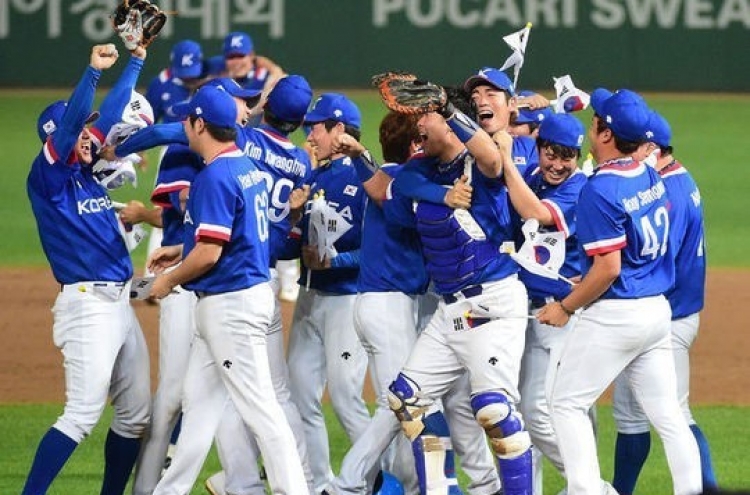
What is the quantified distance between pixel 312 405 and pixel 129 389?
1061 millimetres

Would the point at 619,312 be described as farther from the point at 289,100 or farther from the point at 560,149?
the point at 289,100

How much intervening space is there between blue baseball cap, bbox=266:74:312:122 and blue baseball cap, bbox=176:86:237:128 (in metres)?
0.81

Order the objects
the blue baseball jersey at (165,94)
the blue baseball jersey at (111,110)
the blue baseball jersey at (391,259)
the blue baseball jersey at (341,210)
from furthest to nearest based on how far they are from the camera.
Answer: the blue baseball jersey at (165,94) → the blue baseball jersey at (341,210) → the blue baseball jersey at (391,259) → the blue baseball jersey at (111,110)

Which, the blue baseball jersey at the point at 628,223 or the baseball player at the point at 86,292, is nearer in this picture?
the blue baseball jersey at the point at 628,223

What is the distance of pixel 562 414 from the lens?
23.1 feet

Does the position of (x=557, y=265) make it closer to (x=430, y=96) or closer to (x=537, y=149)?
(x=537, y=149)

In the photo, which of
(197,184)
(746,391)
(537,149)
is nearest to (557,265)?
(537,149)

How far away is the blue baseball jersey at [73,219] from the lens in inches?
293

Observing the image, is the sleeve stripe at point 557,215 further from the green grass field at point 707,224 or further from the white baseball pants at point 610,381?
the green grass field at point 707,224

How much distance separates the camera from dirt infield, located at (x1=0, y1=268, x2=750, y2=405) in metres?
10.8

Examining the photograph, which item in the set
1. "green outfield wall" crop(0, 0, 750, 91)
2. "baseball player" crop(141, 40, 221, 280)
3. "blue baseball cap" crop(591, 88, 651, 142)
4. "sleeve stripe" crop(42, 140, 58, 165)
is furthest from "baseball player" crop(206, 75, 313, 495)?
"green outfield wall" crop(0, 0, 750, 91)

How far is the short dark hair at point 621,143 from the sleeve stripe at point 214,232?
66.0 inches

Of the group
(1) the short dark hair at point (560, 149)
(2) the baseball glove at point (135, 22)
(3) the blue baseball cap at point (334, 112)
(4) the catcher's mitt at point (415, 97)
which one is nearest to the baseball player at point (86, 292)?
(2) the baseball glove at point (135, 22)

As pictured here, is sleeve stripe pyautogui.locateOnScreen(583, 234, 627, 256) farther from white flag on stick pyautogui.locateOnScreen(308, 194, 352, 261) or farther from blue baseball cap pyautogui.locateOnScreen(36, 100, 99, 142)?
blue baseball cap pyautogui.locateOnScreen(36, 100, 99, 142)
